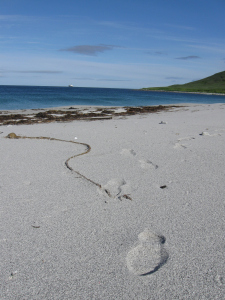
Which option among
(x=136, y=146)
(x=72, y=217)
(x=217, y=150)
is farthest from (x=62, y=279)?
(x=217, y=150)

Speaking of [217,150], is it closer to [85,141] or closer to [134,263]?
[85,141]

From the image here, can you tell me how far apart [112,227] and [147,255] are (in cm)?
35

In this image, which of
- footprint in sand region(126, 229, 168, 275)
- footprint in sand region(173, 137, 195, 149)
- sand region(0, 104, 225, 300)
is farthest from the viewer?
footprint in sand region(173, 137, 195, 149)

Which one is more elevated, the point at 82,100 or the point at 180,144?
the point at 180,144

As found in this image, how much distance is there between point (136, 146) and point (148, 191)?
1.75 metres

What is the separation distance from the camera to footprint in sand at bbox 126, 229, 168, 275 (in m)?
1.42

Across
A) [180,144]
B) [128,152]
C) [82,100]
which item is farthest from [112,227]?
[82,100]

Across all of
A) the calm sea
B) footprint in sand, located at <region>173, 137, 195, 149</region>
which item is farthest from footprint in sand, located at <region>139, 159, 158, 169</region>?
the calm sea

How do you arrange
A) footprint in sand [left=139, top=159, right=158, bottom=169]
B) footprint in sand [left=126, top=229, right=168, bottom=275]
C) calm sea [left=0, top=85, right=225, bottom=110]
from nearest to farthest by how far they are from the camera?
1. footprint in sand [left=126, top=229, right=168, bottom=275]
2. footprint in sand [left=139, top=159, right=158, bottom=169]
3. calm sea [left=0, top=85, right=225, bottom=110]

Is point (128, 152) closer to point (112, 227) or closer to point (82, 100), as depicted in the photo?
point (112, 227)

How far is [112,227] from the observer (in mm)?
1801

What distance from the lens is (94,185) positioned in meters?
2.51

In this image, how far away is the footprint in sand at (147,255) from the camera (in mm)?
1421

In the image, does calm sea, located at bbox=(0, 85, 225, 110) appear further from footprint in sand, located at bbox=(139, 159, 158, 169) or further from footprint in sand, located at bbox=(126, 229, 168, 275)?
footprint in sand, located at bbox=(126, 229, 168, 275)
